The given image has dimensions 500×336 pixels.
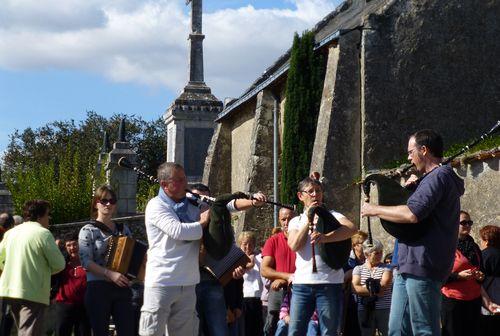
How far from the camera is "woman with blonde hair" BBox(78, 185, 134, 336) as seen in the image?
898cm

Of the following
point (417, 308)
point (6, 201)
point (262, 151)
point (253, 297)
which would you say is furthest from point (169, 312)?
point (6, 201)

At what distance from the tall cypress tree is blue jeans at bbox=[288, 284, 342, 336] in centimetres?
1046

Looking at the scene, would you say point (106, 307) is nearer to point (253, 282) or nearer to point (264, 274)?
point (264, 274)

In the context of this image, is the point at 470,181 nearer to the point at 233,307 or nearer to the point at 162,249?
the point at 233,307

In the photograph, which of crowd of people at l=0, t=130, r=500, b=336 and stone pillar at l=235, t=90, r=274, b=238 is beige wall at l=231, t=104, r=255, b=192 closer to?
stone pillar at l=235, t=90, r=274, b=238

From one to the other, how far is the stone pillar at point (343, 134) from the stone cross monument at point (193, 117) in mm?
13848

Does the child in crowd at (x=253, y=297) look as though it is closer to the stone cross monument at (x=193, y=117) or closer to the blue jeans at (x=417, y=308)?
the blue jeans at (x=417, y=308)

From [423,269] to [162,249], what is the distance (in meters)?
2.23

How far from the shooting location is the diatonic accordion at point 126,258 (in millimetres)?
8977

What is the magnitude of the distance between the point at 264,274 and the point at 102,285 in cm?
195

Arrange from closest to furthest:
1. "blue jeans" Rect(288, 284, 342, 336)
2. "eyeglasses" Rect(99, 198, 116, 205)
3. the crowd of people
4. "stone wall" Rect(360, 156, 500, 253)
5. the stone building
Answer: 1. the crowd of people
2. "blue jeans" Rect(288, 284, 342, 336)
3. "eyeglasses" Rect(99, 198, 116, 205)
4. "stone wall" Rect(360, 156, 500, 253)
5. the stone building

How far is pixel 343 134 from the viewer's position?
1734 cm

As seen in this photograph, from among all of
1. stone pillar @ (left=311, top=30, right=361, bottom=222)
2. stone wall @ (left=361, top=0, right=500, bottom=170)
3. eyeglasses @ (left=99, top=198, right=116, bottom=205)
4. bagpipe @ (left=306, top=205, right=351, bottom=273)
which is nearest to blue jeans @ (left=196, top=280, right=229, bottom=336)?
bagpipe @ (left=306, top=205, right=351, bottom=273)

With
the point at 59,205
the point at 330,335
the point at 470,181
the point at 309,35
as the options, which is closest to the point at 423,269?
the point at 330,335
